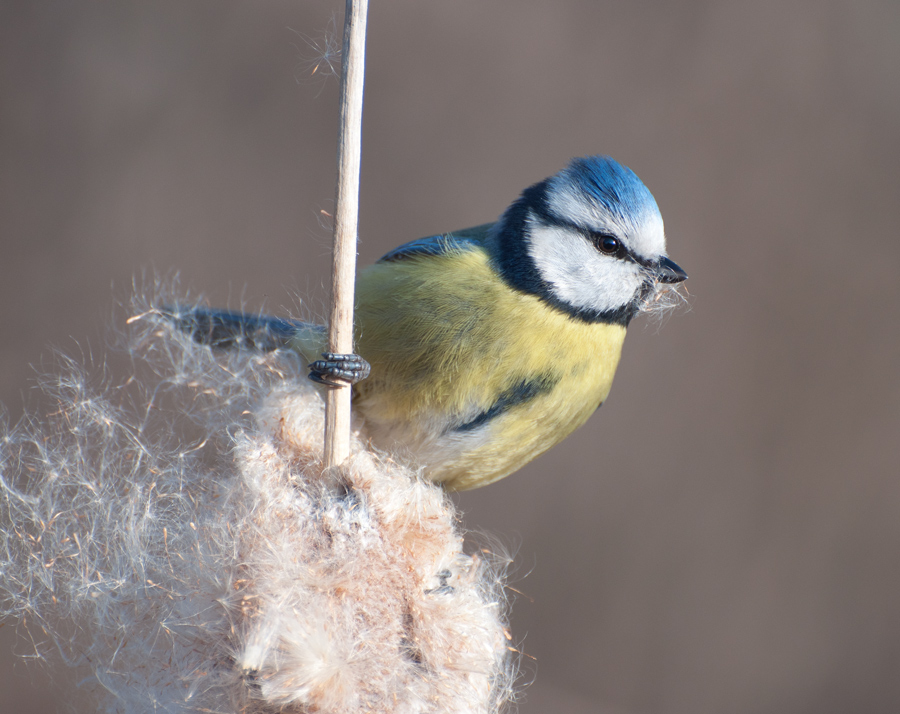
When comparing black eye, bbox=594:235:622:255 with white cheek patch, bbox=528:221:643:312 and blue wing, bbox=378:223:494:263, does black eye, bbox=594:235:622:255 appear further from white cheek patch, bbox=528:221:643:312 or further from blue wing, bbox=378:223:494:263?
blue wing, bbox=378:223:494:263

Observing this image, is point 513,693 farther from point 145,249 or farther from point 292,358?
point 145,249

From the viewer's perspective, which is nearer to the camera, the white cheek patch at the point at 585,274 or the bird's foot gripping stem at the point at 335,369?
the bird's foot gripping stem at the point at 335,369

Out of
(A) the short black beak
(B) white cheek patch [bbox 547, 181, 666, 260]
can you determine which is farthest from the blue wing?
(A) the short black beak

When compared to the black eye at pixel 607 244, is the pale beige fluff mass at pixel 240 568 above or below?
below

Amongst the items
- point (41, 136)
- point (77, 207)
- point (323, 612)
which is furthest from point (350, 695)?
point (41, 136)

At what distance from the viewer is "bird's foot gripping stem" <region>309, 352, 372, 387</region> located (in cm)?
57

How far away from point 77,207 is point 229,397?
1162mm

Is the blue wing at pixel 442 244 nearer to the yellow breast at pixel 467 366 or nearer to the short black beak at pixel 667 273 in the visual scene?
the yellow breast at pixel 467 366

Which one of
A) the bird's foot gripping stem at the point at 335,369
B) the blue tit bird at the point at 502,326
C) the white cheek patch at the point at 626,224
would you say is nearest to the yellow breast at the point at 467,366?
the blue tit bird at the point at 502,326

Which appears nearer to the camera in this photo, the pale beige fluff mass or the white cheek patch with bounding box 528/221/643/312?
the pale beige fluff mass

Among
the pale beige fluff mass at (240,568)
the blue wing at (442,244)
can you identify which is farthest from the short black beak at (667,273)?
the pale beige fluff mass at (240,568)

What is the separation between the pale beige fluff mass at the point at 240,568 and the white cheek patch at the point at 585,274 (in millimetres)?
319

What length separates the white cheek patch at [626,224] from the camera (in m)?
0.81

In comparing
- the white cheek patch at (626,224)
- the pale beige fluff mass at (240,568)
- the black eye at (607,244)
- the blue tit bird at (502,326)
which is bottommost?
the pale beige fluff mass at (240,568)
